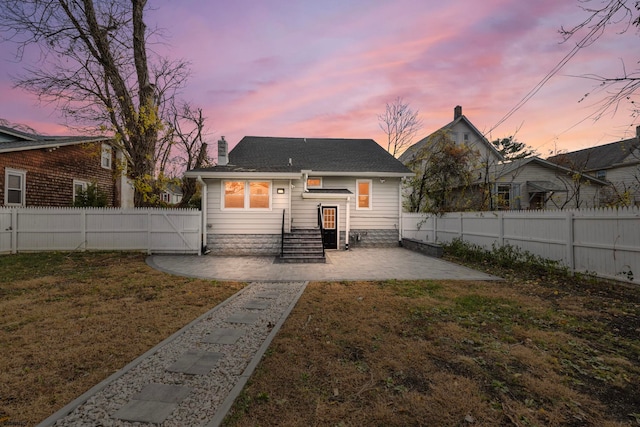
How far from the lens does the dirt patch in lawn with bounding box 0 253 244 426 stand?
2707 millimetres

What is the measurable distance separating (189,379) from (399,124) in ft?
81.7

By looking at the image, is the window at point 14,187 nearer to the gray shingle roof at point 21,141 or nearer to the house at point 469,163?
the gray shingle roof at point 21,141

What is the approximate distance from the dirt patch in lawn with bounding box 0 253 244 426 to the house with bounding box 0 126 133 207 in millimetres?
6066

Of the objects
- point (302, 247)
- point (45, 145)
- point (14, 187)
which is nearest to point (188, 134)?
point (45, 145)

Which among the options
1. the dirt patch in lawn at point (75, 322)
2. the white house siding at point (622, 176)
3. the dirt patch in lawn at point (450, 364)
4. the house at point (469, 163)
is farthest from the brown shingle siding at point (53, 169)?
the white house siding at point (622, 176)

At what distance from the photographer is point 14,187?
12500 mm

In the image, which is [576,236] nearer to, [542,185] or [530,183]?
[530,183]

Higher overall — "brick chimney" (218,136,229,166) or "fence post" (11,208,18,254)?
"brick chimney" (218,136,229,166)

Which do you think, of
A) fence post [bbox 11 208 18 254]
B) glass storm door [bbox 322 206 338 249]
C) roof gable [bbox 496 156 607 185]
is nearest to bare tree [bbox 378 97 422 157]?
roof gable [bbox 496 156 607 185]

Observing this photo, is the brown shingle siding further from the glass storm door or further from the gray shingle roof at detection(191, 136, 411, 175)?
the glass storm door

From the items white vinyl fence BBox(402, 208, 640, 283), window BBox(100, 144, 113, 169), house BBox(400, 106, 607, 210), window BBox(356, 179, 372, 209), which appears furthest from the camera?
window BBox(100, 144, 113, 169)

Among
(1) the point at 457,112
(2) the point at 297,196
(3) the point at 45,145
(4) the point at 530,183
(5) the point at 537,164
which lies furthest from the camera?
(1) the point at 457,112

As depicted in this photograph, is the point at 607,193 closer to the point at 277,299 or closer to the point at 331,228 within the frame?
the point at 331,228

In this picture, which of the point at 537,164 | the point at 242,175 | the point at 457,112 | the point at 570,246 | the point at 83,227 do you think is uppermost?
the point at 457,112
